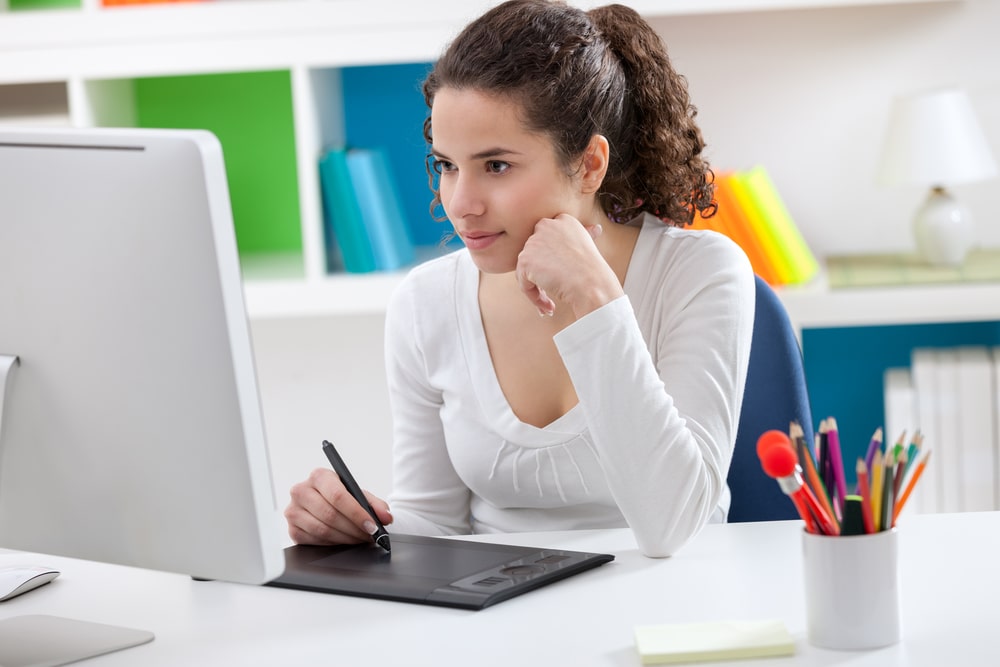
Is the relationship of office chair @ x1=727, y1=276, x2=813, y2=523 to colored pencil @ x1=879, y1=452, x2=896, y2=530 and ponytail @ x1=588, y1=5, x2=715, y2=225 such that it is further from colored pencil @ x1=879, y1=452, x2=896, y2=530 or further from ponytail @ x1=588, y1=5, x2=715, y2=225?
colored pencil @ x1=879, y1=452, x2=896, y2=530

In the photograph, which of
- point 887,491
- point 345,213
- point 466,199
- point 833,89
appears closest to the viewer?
point 887,491

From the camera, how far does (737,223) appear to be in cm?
243

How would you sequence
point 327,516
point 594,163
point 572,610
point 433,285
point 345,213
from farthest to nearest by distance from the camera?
1. point 345,213
2. point 433,285
3. point 594,163
4. point 327,516
5. point 572,610

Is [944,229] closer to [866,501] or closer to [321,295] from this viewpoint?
[321,295]

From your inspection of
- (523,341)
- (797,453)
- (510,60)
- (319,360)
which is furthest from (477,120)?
(319,360)

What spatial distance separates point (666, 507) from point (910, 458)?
308 millimetres

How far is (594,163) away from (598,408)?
0.38 m

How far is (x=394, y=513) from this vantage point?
1.46m

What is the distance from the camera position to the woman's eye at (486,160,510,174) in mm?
1363

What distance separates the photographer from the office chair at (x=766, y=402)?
147 centimetres

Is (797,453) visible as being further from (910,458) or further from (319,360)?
(319,360)

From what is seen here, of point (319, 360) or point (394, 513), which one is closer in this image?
point (394, 513)

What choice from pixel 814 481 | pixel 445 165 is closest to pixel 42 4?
pixel 445 165

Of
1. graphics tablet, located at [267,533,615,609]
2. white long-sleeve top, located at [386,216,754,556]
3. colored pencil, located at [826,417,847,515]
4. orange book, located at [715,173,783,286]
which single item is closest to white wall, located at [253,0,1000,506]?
orange book, located at [715,173,783,286]
